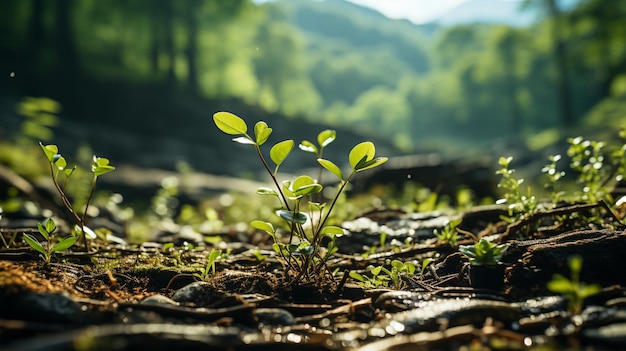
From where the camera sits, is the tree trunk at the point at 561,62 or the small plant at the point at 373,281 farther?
the tree trunk at the point at 561,62

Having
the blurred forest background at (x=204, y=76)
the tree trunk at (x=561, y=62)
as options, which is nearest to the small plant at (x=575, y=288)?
the blurred forest background at (x=204, y=76)

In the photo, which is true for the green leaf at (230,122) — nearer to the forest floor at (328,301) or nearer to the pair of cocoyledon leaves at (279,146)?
the pair of cocoyledon leaves at (279,146)

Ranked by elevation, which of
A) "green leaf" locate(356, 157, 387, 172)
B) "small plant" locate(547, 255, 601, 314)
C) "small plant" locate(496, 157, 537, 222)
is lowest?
"small plant" locate(547, 255, 601, 314)

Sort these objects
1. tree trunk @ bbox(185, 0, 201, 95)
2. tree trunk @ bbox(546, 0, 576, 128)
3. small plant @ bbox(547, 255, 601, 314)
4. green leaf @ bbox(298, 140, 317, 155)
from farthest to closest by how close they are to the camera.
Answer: tree trunk @ bbox(185, 0, 201, 95), tree trunk @ bbox(546, 0, 576, 128), green leaf @ bbox(298, 140, 317, 155), small plant @ bbox(547, 255, 601, 314)

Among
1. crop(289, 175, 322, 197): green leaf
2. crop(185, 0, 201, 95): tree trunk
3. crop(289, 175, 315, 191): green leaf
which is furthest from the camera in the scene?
crop(185, 0, 201, 95): tree trunk

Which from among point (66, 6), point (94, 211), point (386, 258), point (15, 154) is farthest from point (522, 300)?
point (66, 6)

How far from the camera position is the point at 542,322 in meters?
1.74

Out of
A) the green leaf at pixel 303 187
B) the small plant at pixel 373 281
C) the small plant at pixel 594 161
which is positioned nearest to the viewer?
the green leaf at pixel 303 187

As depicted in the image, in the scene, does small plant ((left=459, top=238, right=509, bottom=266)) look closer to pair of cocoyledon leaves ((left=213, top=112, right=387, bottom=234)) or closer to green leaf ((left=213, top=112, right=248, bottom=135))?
pair of cocoyledon leaves ((left=213, top=112, right=387, bottom=234))

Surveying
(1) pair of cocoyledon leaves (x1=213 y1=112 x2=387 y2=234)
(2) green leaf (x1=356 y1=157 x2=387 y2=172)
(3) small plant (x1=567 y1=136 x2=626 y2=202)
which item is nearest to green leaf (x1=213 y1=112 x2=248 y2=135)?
(1) pair of cocoyledon leaves (x1=213 y1=112 x2=387 y2=234)

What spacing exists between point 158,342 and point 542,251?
1.77 m

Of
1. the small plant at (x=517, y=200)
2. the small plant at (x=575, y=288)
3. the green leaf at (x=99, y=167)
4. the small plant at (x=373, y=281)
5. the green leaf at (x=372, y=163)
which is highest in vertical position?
the small plant at (x=517, y=200)

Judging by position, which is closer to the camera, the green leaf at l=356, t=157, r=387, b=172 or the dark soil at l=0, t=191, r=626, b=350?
the dark soil at l=0, t=191, r=626, b=350

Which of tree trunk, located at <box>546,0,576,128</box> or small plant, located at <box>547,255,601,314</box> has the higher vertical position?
tree trunk, located at <box>546,0,576,128</box>
